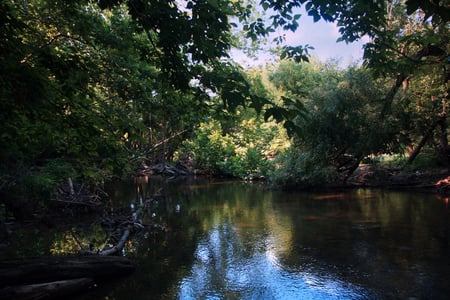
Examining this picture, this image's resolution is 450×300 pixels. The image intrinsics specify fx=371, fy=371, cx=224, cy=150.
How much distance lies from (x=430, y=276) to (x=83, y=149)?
21.6 feet

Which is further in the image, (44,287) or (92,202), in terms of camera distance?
(92,202)

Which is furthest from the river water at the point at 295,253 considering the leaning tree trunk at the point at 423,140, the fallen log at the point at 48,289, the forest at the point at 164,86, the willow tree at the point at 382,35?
the leaning tree trunk at the point at 423,140

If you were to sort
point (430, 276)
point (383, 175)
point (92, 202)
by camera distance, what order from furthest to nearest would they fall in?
point (383, 175) < point (92, 202) < point (430, 276)

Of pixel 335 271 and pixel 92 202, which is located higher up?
pixel 92 202

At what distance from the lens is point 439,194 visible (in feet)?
55.8

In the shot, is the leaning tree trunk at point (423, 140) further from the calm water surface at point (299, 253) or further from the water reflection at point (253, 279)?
the water reflection at point (253, 279)

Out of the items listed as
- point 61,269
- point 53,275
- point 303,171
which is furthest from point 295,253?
point 303,171

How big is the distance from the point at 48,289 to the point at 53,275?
0.89 ft

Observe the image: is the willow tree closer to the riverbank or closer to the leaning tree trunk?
the leaning tree trunk

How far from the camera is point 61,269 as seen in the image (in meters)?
6.23

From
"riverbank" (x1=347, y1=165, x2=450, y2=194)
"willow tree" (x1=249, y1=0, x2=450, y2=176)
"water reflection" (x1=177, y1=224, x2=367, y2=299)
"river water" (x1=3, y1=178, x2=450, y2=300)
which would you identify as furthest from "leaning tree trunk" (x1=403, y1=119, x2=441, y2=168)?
"water reflection" (x1=177, y1=224, x2=367, y2=299)

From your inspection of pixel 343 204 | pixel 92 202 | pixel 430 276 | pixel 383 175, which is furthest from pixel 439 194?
pixel 92 202

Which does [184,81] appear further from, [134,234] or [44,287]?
[134,234]

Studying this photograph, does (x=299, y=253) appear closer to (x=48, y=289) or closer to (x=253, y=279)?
(x=253, y=279)
